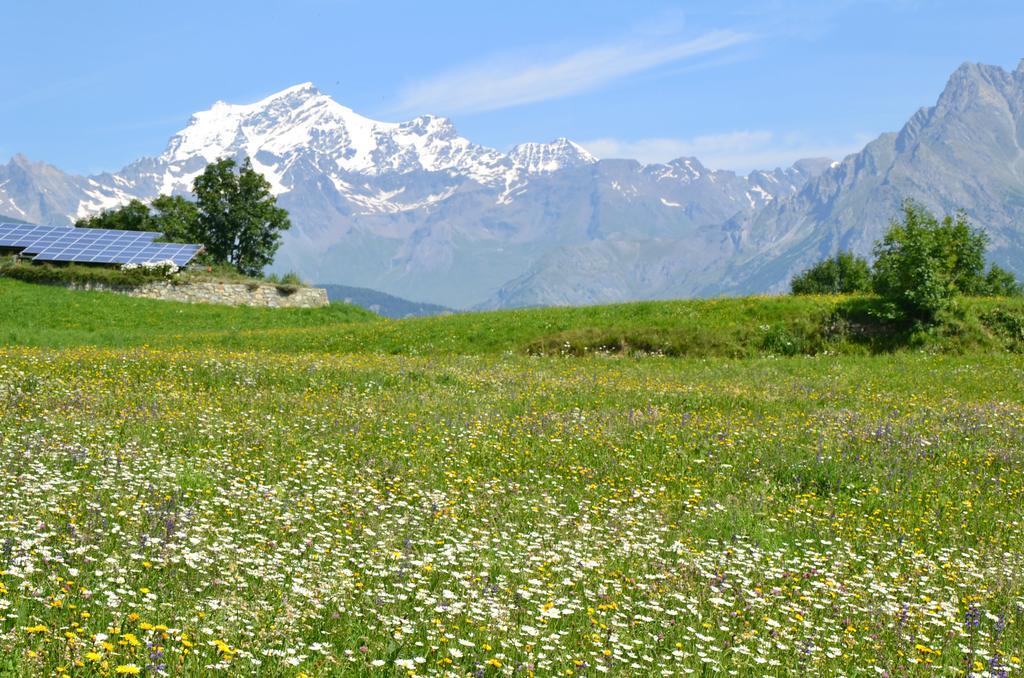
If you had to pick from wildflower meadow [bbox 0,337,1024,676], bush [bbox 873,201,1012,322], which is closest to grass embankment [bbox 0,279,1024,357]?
bush [bbox 873,201,1012,322]

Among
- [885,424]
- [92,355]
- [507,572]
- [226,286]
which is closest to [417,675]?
[507,572]

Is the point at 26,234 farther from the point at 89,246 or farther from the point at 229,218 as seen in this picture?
the point at 229,218

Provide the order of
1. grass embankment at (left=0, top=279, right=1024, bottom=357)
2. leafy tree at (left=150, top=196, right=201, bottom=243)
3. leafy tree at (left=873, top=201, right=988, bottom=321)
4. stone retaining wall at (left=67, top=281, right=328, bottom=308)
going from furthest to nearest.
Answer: leafy tree at (left=150, top=196, right=201, bottom=243) → stone retaining wall at (left=67, top=281, right=328, bottom=308) → grass embankment at (left=0, top=279, right=1024, bottom=357) → leafy tree at (left=873, top=201, right=988, bottom=321)

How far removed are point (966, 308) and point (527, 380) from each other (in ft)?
68.3

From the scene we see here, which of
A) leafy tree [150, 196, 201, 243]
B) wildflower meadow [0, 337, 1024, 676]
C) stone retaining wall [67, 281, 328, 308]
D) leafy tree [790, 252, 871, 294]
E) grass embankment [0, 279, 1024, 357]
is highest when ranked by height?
leafy tree [150, 196, 201, 243]

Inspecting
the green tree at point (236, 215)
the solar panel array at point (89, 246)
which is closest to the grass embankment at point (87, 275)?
the solar panel array at point (89, 246)

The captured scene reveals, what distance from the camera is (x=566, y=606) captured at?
8094mm

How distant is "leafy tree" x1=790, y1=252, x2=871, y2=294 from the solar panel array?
6179cm

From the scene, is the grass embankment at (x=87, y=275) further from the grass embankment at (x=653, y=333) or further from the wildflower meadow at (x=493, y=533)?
the wildflower meadow at (x=493, y=533)

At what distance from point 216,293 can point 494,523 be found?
52.4 m

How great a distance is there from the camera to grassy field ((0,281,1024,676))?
6938mm

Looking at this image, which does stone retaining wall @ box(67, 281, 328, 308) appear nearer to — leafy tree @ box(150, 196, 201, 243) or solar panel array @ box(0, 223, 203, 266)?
solar panel array @ box(0, 223, 203, 266)

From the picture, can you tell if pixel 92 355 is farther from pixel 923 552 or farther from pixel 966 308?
pixel 966 308

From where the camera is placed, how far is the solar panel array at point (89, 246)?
202 ft
